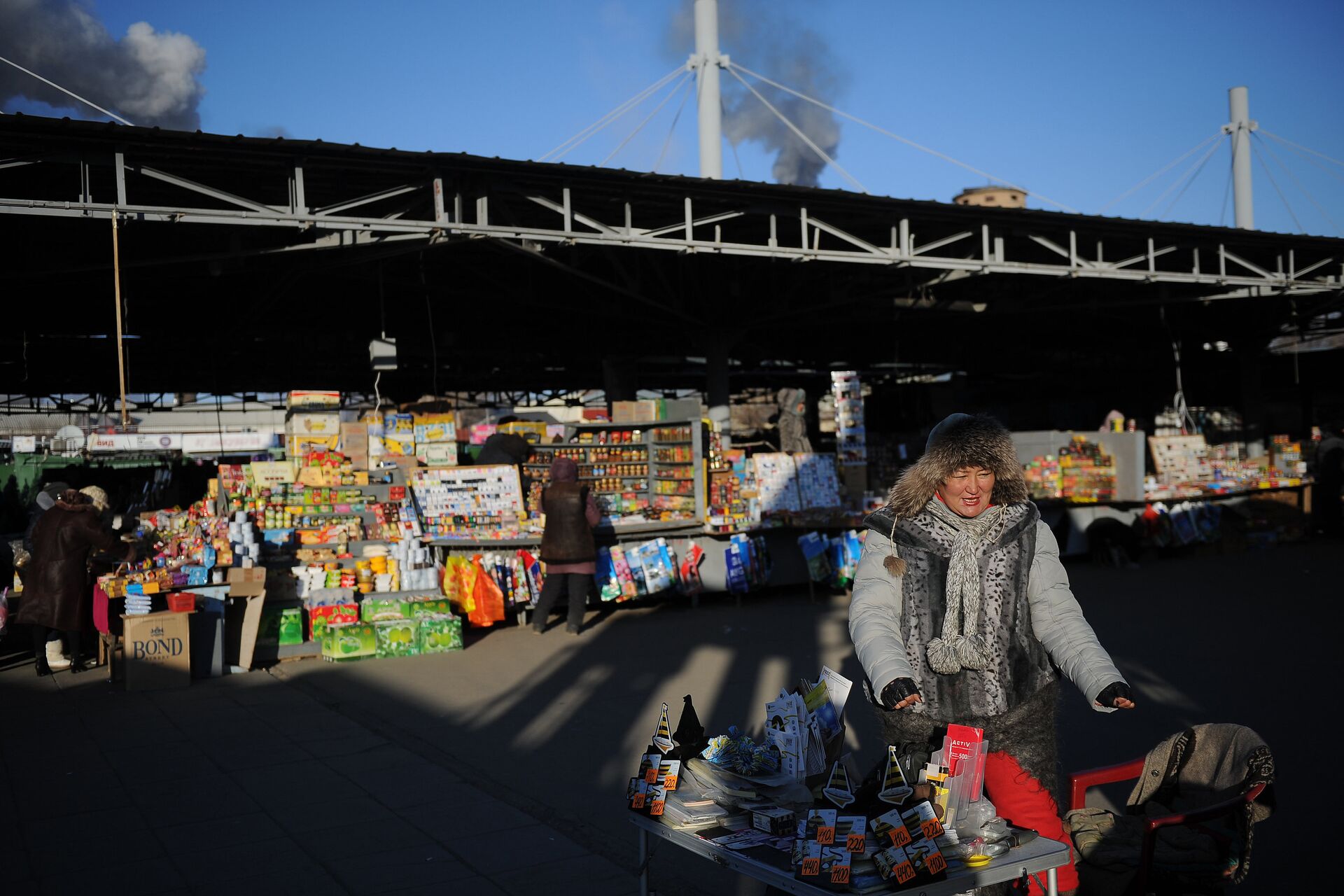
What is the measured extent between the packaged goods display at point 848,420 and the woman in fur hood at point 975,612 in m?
10.2

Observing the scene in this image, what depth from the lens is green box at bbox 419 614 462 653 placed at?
9766 mm

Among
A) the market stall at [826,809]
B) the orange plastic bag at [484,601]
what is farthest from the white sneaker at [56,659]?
the market stall at [826,809]

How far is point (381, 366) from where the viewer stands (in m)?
14.1

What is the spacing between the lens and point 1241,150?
25531 millimetres

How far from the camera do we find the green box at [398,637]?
31.6 feet

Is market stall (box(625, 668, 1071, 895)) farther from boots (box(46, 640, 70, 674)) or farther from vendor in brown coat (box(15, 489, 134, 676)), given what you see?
boots (box(46, 640, 70, 674))

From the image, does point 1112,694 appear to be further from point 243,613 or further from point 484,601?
point 484,601

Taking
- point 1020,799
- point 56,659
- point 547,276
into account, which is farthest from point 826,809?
point 547,276

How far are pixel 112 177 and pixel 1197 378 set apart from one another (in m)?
30.8

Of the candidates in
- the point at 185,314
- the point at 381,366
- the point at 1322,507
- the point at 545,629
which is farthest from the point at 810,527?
the point at 185,314

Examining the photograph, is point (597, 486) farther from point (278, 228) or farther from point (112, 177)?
point (112, 177)

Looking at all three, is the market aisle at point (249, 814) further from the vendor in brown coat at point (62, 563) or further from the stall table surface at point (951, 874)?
the stall table surface at point (951, 874)

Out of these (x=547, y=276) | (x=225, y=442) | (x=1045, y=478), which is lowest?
(x=1045, y=478)

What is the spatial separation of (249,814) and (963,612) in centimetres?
388
